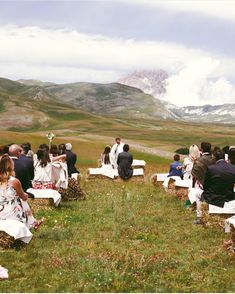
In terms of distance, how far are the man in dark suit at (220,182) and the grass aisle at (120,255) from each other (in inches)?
42.3

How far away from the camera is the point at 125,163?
99.7ft

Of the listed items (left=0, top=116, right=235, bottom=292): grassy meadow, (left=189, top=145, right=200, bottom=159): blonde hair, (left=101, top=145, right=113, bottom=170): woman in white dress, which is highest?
(left=189, top=145, right=200, bottom=159): blonde hair

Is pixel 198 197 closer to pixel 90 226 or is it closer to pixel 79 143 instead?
pixel 90 226

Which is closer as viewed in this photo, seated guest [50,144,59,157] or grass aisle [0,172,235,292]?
grass aisle [0,172,235,292]

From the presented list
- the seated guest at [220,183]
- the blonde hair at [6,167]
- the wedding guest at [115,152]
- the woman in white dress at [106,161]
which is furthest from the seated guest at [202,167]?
the woman in white dress at [106,161]

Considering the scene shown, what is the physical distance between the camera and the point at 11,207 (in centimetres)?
1330

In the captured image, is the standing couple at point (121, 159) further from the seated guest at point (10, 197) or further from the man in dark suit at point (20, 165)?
the seated guest at point (10, 197)

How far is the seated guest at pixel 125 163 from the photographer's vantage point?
30.3 meters

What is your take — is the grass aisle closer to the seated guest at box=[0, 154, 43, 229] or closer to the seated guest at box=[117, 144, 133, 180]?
the seated guest at box=[0, 154, 43, 229]

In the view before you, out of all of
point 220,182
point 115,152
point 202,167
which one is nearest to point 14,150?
point 202,167

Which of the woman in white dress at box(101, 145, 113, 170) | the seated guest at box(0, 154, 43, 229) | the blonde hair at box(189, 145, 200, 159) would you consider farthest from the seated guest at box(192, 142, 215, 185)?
the woman in white dress at box(101, 145, 113, 170)

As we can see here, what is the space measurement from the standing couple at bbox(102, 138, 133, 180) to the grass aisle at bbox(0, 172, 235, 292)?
10.4 metres

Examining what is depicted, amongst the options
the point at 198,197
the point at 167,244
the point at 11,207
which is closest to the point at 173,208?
the point at 198,197

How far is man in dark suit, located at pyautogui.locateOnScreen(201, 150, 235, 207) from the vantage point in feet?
52.2
